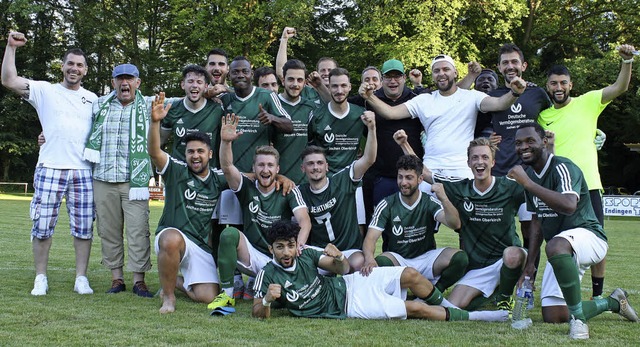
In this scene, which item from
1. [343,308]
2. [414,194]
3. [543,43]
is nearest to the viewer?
[343,308]

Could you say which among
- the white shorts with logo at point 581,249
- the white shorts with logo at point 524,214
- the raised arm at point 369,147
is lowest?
the white shorts with logo at point 581,249

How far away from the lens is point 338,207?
6.94 metres

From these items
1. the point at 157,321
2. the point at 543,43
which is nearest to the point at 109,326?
the point at 157,321

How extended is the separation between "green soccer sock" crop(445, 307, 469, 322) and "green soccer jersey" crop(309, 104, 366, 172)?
2199mm

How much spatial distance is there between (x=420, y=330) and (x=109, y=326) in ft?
8.26

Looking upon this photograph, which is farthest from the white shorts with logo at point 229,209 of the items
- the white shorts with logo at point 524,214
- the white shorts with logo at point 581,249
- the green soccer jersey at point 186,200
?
the white shorts with logo at point 581,249

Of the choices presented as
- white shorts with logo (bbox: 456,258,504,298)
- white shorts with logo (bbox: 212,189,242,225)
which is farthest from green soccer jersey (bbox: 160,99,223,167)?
white shorts with logo (bbox: 456,258,504,298)

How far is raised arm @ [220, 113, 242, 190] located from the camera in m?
6.52

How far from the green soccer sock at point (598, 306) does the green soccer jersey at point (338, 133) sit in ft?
9.74

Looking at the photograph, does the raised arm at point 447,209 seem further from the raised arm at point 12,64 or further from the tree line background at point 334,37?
the tree line background at point 334,37

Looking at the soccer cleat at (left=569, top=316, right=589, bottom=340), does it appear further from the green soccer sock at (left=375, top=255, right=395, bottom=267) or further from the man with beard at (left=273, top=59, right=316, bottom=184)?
the man with beard at (left=273, top=59, right=316, bottom=184)

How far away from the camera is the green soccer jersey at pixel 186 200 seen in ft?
22.3

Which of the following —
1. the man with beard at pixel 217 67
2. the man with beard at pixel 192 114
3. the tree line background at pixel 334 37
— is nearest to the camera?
the man with beard at pixel 192 114

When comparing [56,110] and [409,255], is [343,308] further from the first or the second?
[56,110]
